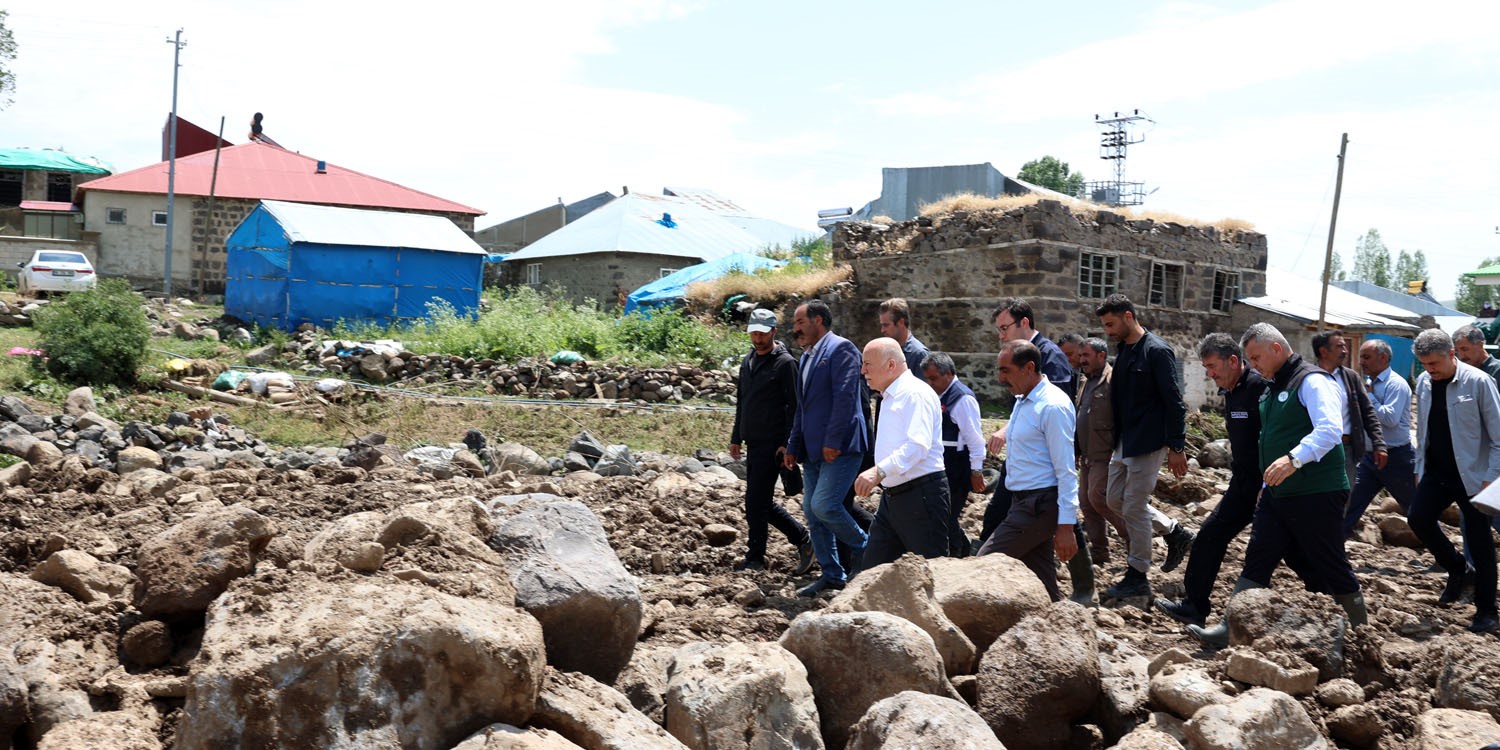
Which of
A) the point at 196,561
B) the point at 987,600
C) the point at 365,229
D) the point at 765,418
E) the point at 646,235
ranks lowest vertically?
the point at 987,600

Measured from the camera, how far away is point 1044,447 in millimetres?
5930

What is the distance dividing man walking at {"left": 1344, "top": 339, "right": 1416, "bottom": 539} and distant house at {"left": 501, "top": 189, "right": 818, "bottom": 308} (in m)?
23.7

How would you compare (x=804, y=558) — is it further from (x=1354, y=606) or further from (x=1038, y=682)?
(x=1038, y=682)

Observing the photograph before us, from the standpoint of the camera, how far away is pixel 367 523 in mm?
4699

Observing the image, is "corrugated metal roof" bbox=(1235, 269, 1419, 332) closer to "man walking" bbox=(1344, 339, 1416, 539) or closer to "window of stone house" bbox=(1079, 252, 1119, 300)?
"window of stone house" bbox=(1079, 252, 1119, 300)

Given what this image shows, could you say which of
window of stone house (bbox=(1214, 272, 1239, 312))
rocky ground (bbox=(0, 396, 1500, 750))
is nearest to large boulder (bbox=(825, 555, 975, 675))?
rocky ground (bbox=(0, 396, 1500, 750))

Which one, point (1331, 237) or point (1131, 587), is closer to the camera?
point (1131, 587)

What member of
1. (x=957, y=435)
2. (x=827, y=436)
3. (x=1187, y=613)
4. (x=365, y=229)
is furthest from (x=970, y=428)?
(x=365, y=229)

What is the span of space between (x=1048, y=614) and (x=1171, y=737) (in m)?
0.71

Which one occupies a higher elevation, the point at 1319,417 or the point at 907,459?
the point at 1319,417

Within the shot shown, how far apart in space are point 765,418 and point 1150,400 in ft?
7.40

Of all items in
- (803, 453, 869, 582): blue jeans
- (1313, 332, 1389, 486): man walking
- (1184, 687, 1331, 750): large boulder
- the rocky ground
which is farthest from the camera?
(1313, 332, 1389, 486): man walking

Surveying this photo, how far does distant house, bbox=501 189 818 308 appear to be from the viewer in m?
33.0

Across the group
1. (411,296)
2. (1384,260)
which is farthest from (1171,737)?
(1384,260)
